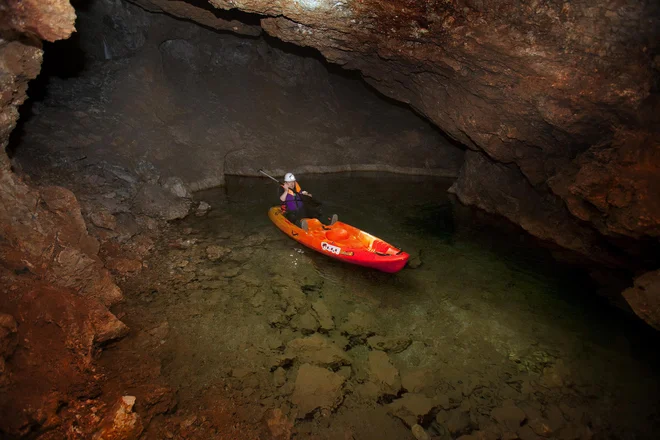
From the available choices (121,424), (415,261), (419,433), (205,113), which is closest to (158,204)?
(205,113)

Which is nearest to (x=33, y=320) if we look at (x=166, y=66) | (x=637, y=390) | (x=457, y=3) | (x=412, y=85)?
(x=457, y=3)

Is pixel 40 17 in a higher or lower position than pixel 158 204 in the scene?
higher

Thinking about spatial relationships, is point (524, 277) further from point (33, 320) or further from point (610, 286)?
point (33, 320)

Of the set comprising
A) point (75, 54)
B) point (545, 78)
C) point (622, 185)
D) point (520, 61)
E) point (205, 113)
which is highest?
point (520, 61)

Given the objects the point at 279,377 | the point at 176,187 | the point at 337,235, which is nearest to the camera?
the point at 279,377

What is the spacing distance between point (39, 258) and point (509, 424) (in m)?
6.86

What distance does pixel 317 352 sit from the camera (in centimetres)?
549

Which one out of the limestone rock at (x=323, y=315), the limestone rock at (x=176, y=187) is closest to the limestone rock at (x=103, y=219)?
the limestone rock at (x=176, y=187)

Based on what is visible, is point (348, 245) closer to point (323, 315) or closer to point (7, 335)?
point (323, 315)

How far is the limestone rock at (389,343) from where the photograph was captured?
5734 mm

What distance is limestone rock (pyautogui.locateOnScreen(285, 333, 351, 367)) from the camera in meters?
5.36

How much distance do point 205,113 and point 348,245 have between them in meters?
9.12

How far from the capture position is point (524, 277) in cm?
812

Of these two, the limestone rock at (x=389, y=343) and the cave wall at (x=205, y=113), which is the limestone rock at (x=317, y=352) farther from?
the cave wall at (x=205, y=113)
